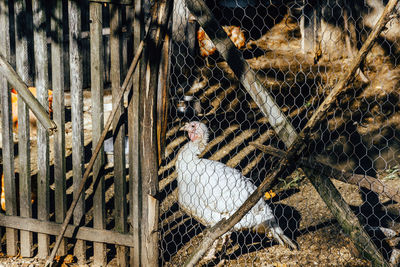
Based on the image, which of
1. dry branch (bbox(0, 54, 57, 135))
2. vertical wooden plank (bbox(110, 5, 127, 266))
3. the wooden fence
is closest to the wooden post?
the wooden fence

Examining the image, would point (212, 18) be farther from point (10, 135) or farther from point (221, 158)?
point (221, 158)

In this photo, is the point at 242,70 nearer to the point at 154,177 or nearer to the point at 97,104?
the point at 154,177

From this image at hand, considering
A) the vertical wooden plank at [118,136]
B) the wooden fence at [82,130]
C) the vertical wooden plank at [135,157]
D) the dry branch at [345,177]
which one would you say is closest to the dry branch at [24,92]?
the wooden fence at [82,130]

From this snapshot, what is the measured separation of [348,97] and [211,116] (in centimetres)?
202

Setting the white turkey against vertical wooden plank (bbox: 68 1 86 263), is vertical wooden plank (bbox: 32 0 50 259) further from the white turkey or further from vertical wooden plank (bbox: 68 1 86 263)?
the white turkey

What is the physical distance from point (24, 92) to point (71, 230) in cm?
122

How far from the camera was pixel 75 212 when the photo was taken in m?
3.85

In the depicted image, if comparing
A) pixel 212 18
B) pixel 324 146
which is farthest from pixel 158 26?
pixel 324 146

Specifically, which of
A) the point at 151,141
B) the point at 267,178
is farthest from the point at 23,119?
the point at 267,178

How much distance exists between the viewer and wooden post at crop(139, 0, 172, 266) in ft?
11.2

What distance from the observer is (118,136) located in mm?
3631

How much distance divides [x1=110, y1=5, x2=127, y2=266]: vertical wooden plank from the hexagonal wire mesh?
419 mm

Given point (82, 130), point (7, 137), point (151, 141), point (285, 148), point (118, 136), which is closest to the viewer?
point (151, 141)

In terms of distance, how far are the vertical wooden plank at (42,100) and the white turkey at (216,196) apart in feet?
4.10
